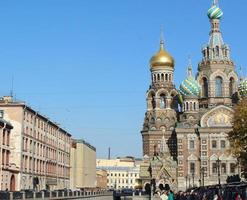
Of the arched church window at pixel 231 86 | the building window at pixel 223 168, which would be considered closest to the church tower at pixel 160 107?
the building window at pixel 223 168

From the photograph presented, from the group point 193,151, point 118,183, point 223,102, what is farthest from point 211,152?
point 118,183

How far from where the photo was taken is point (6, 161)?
55062mm

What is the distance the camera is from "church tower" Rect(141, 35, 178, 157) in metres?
96.9

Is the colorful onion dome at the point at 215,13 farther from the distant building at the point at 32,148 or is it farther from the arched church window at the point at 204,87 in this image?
the distant building at the point at 32,148

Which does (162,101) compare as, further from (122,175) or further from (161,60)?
(122,175)

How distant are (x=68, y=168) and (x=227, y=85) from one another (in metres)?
31.0

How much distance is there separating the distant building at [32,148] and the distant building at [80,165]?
13844 mm

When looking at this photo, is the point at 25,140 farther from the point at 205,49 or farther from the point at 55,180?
the point at 205,49

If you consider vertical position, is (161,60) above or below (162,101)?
above

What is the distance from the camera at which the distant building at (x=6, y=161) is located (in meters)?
53.5

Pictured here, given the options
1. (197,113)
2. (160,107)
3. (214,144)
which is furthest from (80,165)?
(214,144)

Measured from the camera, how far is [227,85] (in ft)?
313

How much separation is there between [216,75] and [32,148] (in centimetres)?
4272

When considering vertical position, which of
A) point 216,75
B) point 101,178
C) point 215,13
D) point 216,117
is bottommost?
point 101,178
